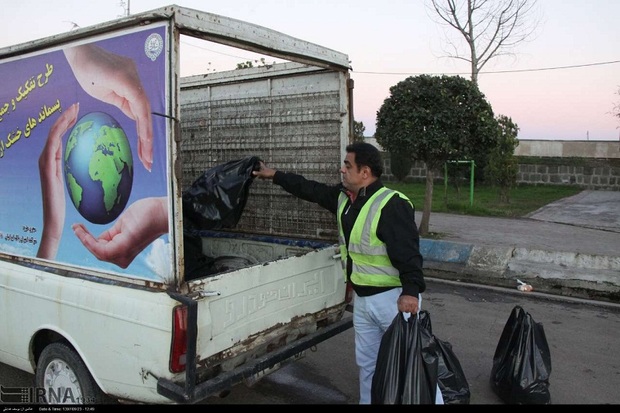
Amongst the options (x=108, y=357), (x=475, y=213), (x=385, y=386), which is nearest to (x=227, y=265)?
(x=108, y=357)

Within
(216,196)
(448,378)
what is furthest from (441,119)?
(448,378)

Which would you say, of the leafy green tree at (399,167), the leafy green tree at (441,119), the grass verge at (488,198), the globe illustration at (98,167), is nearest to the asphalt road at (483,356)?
the globe illustration at (98,167)

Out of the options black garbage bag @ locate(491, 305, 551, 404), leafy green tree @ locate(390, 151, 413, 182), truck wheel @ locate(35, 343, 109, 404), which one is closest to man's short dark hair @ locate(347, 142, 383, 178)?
black garbage bag @ locate(491, 305, 551, 404)

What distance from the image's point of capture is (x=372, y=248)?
3086 millimetres

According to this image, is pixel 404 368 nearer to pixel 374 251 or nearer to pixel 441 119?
pixel 374 251

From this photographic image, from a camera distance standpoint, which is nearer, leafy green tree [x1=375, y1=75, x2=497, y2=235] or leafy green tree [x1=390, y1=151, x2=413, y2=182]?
leafy green tree [x1=375, y1=75, x2=497, y2=235]

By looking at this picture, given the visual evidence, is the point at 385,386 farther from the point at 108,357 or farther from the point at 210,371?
the point at 108,357

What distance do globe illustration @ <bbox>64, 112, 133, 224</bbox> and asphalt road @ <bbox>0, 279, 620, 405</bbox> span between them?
1609 millimetres

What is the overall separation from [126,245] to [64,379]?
98 cm

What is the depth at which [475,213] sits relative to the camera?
1387cm

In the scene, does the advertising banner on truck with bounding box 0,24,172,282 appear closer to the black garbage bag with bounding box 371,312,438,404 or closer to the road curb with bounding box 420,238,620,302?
the black garbage bag with bounding box 371,312,438,404

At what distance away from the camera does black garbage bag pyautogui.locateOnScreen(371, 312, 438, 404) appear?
9.33 feet

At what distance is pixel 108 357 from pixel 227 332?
64 cm

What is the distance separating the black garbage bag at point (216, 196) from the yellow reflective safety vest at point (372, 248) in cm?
103
